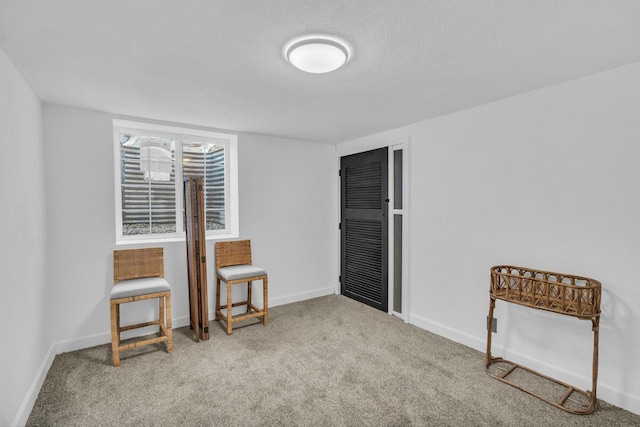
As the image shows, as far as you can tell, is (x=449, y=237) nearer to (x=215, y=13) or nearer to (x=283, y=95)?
(x=283, y=95)

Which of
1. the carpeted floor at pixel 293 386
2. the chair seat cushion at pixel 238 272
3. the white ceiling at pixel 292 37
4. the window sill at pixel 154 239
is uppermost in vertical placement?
the white ceiling at pixel 292 37

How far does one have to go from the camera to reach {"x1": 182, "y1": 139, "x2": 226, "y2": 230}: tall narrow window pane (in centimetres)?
353

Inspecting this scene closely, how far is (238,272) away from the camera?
3.23 meters

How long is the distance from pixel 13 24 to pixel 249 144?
2353 millimetres

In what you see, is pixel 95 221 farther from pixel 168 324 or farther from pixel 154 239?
pixel 168 324

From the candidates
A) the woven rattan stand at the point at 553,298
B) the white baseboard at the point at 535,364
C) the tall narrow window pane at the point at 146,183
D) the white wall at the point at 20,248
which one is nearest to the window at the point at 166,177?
the tall narrow window pane at the point at 146,183

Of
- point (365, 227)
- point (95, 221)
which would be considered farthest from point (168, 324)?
point (365, 227)

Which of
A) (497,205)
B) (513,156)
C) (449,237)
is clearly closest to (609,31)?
(513,156)

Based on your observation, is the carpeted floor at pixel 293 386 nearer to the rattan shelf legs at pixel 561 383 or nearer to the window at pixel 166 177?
the rattan shelf legs at pixel 561 383

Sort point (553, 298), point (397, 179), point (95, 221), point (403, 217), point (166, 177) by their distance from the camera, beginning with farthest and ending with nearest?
point (397, 179) < point (403, 217) < point (166, 177) < point (95, 221) < point (553, 298)

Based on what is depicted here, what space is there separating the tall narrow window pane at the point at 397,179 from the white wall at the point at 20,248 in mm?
3261

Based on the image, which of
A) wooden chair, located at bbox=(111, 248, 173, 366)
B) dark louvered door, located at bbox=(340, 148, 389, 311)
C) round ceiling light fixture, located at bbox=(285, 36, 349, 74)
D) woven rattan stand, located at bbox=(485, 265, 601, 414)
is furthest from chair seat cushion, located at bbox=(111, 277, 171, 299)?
woven rattan stand, located at bbox=(485, 265, 601, 414)

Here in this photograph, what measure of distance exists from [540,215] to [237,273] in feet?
9.05

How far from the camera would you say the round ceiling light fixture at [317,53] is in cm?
163
